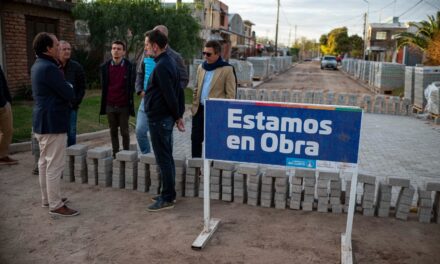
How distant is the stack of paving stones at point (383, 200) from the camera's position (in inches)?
187

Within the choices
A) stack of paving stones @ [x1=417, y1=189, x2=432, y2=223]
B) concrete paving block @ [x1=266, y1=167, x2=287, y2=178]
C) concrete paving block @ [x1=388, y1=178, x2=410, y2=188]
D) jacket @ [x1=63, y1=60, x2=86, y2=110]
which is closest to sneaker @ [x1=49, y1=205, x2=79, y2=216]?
jacket @ [x1=63, y1=60, x2=86, y2=110]

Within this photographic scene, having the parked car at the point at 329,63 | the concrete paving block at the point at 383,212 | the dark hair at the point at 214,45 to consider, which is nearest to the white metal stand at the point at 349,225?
the concrete paving block at the point at 383,212

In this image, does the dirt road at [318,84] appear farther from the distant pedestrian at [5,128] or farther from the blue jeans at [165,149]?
the blue jeans at [165,149]

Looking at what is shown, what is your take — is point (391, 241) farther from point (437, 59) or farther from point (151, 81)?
point (437, 59)

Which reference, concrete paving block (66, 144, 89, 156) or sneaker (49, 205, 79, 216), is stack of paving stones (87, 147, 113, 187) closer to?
concrete paving block (66, 144, 89, 156)

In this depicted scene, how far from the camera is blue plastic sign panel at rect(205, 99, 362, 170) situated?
3.83m

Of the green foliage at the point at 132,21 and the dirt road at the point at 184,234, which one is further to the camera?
the green foliage at the point at 132,21

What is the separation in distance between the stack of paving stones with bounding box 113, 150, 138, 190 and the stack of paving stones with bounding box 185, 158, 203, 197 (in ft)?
2.42

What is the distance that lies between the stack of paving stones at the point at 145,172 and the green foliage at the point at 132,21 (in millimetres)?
10818

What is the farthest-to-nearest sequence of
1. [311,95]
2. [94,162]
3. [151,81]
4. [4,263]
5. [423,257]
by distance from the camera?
[311,95] < [94,162] < [151,81] < [423,257] < [4,263]

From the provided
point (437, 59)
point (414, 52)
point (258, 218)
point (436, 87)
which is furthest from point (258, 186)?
point (414, 52)

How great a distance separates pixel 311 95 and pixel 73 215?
10.7m

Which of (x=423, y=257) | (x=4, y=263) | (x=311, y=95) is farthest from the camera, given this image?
(x=311, y=95)

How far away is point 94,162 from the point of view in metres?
5.61
